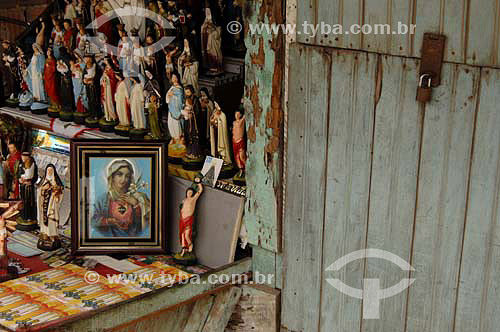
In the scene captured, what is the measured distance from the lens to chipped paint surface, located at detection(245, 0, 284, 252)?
10.7ft

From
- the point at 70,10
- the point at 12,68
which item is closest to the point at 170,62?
the point at 70,10

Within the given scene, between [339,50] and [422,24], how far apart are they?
1.13 ft

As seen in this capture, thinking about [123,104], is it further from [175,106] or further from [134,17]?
[134,17]

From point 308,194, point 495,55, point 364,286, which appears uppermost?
point 495,55

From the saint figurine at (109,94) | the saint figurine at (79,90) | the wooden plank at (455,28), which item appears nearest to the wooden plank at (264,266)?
the wooden plank at (455,28)

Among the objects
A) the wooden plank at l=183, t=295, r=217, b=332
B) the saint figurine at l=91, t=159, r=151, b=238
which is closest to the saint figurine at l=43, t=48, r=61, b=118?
the saint figurine at l=91, t=159, r=151, b=238

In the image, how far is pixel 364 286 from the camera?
10.6 feet

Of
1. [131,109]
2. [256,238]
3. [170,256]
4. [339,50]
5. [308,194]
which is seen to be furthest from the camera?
[131,109]

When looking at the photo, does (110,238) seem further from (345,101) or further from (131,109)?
(345,101)

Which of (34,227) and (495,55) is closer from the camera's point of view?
(495,55)

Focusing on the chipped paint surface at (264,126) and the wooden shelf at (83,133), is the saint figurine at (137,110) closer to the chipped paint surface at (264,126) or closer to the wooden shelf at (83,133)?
the wooden shelf at (83,133)

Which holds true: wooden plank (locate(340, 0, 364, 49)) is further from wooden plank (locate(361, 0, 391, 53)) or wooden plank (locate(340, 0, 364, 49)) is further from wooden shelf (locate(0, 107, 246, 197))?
wooden shelf (locate(0, 107, 246, 197))

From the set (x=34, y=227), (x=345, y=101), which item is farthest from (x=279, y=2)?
(x=34, y=227)

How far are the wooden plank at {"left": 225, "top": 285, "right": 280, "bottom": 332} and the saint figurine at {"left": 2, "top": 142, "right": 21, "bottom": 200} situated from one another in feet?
6.63
